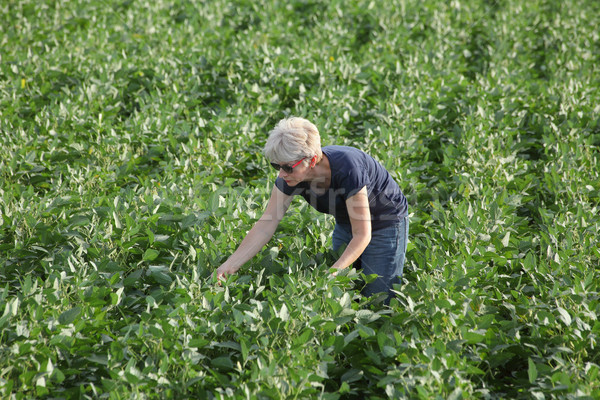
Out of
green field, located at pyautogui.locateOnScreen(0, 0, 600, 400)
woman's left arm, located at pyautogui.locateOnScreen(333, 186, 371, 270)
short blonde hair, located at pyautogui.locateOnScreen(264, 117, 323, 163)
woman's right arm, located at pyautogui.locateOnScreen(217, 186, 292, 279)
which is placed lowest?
green field, located at pyautogui.locateOnScreen(0, 0, 600, 400)

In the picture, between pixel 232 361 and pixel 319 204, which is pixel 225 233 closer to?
pixel 319 204

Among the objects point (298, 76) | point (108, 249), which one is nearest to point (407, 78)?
point (298, 76)

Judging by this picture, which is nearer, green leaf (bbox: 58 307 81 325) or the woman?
green leaf (bbox: 58 307 81 325)

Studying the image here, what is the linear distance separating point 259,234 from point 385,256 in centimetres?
73

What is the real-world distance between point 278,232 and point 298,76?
327cm

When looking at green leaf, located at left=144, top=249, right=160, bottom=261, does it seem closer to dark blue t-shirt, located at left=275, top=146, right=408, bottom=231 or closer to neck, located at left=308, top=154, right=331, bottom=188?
dark blue t-shirt, located at left=275, top=146, right=408, bottom=231

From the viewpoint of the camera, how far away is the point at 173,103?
595cm

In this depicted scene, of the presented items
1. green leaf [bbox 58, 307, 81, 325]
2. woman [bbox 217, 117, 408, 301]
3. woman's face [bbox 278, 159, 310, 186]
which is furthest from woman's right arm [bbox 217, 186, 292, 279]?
green leaf [bbox 58, 307, 81, 325]

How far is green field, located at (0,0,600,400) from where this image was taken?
2691 mm

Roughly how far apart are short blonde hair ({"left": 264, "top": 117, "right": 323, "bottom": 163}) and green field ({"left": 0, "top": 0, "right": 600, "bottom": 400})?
26.7 inches

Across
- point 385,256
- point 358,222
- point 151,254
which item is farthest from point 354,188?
point 151,254

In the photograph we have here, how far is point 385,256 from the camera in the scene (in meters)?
3.37

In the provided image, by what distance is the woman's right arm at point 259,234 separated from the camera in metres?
3.24

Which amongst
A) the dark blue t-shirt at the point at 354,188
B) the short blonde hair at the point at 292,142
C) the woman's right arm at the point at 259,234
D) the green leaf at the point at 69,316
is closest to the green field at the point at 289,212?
the green leaf at the point at 69,316
